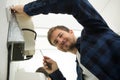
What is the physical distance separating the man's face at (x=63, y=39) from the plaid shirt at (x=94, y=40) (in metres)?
0.23

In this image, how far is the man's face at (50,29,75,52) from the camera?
1.55m

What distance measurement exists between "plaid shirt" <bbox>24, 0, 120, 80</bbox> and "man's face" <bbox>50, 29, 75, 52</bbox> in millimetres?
226

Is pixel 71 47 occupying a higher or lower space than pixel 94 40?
lower

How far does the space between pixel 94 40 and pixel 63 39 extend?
1.16 ft

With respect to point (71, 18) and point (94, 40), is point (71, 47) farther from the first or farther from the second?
point (71, 18)

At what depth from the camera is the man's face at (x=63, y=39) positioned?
1549mm

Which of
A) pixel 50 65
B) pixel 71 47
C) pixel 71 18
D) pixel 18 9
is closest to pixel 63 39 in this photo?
pixel 71 47

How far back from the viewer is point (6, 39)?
3.64 ft

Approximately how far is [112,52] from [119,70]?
11 centimetres

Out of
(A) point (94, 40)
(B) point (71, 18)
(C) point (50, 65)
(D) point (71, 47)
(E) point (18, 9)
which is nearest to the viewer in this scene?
(A) point (94, 40)

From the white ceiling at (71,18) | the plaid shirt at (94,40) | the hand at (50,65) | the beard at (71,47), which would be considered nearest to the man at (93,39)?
the plaid shirt at (94,40)

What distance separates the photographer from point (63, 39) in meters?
1.58

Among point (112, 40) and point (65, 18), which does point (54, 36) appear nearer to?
point (112, 40)

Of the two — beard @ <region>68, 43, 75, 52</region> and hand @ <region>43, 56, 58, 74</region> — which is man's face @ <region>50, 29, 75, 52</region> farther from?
hand @ <region>43, 56, 58, 74</region>
